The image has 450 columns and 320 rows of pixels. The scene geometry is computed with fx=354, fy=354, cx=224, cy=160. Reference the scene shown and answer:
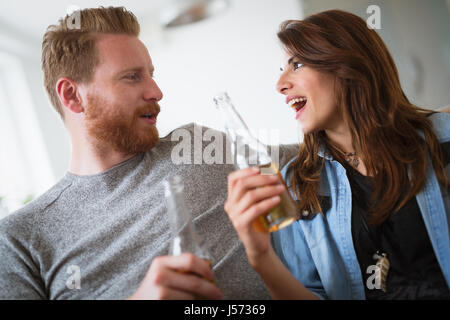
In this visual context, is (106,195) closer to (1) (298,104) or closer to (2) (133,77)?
(2) (133,77)

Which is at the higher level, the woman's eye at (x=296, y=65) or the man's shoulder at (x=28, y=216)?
the woman's eye at (x=296, y=65)

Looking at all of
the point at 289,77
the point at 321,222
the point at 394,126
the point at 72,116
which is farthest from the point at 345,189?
the point at 72,116

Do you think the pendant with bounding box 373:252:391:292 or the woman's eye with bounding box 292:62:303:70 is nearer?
the pendant with bounding box 373:252:391:292

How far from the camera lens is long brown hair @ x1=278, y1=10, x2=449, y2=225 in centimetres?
109

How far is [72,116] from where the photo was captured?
1.38 metres

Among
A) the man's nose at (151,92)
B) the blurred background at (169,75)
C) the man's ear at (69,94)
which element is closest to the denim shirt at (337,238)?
the man's nose at (151,92)

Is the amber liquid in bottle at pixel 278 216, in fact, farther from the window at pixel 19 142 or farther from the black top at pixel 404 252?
the window at pixel 19 142

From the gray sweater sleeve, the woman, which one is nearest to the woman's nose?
the woman

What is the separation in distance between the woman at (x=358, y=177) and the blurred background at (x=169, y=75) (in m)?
1.69

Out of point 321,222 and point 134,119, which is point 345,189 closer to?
point 321,222

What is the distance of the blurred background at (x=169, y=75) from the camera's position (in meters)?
3.36

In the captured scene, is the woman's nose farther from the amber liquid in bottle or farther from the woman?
the amber liquid in bottle

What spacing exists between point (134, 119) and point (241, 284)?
674 millimetres

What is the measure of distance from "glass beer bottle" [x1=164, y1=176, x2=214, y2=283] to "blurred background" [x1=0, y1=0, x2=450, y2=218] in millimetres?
2214
